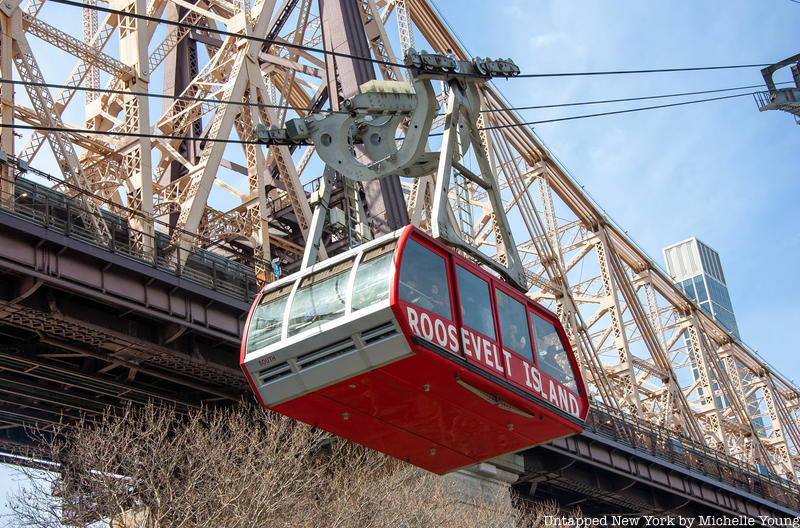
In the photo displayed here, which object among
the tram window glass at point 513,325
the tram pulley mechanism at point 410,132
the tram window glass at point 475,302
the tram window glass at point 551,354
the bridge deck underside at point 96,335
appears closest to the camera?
the tram window glass at point 475,302

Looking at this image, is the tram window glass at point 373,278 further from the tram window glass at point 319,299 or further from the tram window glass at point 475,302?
the tram window glass at point 475,302

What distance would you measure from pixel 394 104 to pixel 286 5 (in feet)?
83.9

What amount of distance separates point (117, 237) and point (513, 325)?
629 inches

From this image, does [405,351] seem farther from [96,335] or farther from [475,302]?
[96,335]

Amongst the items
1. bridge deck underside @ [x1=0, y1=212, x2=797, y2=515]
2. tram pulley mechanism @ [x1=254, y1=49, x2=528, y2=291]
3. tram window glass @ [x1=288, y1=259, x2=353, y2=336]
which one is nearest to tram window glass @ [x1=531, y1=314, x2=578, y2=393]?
tram pulley mechanism @ [x1=254, y1=49, x2=528, y2=291]

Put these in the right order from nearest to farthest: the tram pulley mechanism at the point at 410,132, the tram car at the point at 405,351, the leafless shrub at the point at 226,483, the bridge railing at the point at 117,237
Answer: the tram car at the point at 405,351 < the tram pulley mechanism at the point at 410,132 < the leafless shrub at the point at 226,483 < the bridge railing at the point at 117,237

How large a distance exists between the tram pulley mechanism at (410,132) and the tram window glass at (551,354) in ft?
4.28

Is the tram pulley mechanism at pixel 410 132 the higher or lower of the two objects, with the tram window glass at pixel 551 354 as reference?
higher

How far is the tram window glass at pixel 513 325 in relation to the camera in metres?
19.8

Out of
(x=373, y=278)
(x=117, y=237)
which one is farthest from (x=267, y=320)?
(x=117, y=237)

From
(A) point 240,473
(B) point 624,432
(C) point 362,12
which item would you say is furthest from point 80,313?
Answer: (B) point 624,432

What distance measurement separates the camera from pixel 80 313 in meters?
27.3

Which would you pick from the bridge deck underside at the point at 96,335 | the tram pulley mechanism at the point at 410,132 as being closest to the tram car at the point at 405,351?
the tram pulley mechanism at the point at 410,132

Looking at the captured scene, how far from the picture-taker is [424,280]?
59.5 ft
